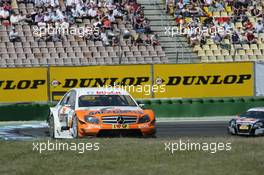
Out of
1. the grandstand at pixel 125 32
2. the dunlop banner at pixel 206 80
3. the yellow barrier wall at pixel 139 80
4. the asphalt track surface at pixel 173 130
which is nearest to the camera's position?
the asphalt track surface at pixel 173 130

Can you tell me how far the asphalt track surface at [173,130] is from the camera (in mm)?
21784

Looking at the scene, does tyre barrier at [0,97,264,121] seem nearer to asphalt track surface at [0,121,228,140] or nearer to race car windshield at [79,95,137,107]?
asphalt track surface at [0,121,228,140]

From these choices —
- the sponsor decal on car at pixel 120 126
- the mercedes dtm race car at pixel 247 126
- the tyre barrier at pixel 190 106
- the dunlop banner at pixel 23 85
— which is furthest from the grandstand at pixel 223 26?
the sponsor decal on car at pixel 120 126

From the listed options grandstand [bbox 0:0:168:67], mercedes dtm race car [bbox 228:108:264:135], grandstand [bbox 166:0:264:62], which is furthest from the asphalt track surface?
grandstand [bbox 166:0:264:62]

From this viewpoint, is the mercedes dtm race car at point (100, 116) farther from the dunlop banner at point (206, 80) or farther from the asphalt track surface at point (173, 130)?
the dunlop banner at point (206, 80)

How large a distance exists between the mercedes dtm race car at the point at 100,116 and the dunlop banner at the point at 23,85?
439 inches

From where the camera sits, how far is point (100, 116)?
17.3 m

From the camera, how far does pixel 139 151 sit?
43.8 ft

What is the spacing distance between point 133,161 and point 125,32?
21.8m

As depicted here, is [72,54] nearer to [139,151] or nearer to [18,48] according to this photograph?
[18,48]

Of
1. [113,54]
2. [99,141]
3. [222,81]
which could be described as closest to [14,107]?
[113,54]

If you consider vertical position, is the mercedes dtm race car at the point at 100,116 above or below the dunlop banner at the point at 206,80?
above

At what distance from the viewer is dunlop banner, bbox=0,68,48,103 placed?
29.8 metres

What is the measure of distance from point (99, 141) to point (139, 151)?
1715 mm
